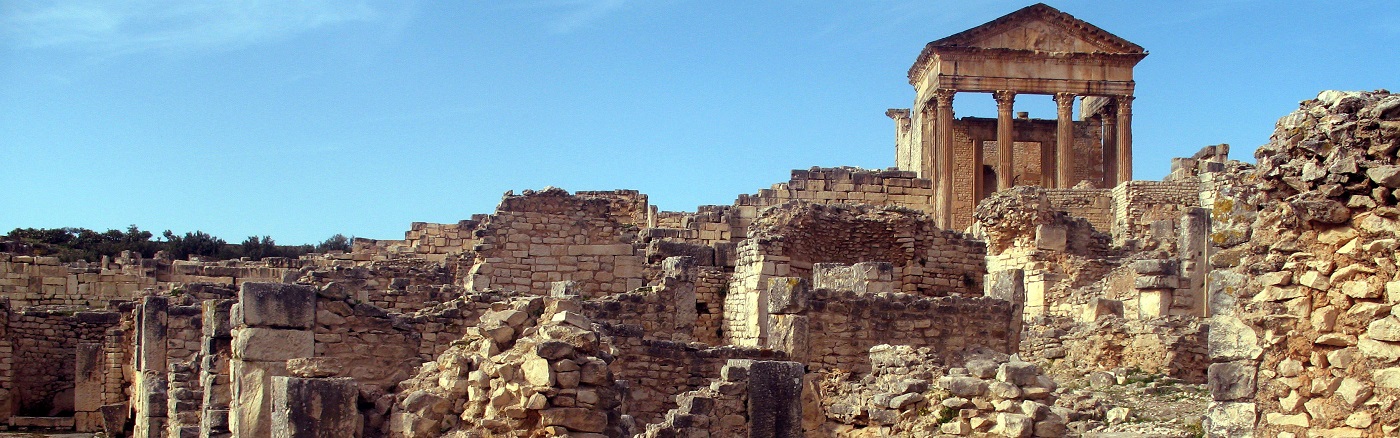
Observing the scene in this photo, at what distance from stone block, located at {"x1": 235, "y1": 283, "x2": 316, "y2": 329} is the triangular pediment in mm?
32156

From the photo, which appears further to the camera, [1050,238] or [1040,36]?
[1040,36]

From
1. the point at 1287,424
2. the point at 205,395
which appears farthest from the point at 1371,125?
the point at 205,395

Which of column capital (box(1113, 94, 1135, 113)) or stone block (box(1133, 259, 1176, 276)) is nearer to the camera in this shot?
stone block (box(1133, 259, 1176, 276))

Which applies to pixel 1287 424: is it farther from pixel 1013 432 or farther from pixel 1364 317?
pixel 1013 432

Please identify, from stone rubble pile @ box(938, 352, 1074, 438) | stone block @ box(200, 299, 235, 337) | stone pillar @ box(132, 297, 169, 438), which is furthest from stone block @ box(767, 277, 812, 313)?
stone pillar @ box(132, 297, 169, 438)

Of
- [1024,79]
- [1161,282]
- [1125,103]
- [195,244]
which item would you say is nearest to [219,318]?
[1161,282]

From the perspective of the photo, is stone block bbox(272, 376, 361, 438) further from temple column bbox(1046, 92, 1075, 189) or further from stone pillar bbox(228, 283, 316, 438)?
temple column bbox(1046, 92, 1075, 189)

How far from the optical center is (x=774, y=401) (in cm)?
1104

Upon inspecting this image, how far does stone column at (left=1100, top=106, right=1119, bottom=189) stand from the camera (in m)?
42.2

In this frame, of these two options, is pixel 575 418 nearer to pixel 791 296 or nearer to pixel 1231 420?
pixel 1231 420

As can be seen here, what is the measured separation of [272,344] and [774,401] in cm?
362

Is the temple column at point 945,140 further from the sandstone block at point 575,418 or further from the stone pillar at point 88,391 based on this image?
the sandstone block at point 575,418

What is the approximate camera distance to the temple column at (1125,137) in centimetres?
4103

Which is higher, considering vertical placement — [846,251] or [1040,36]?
[1040,36]
